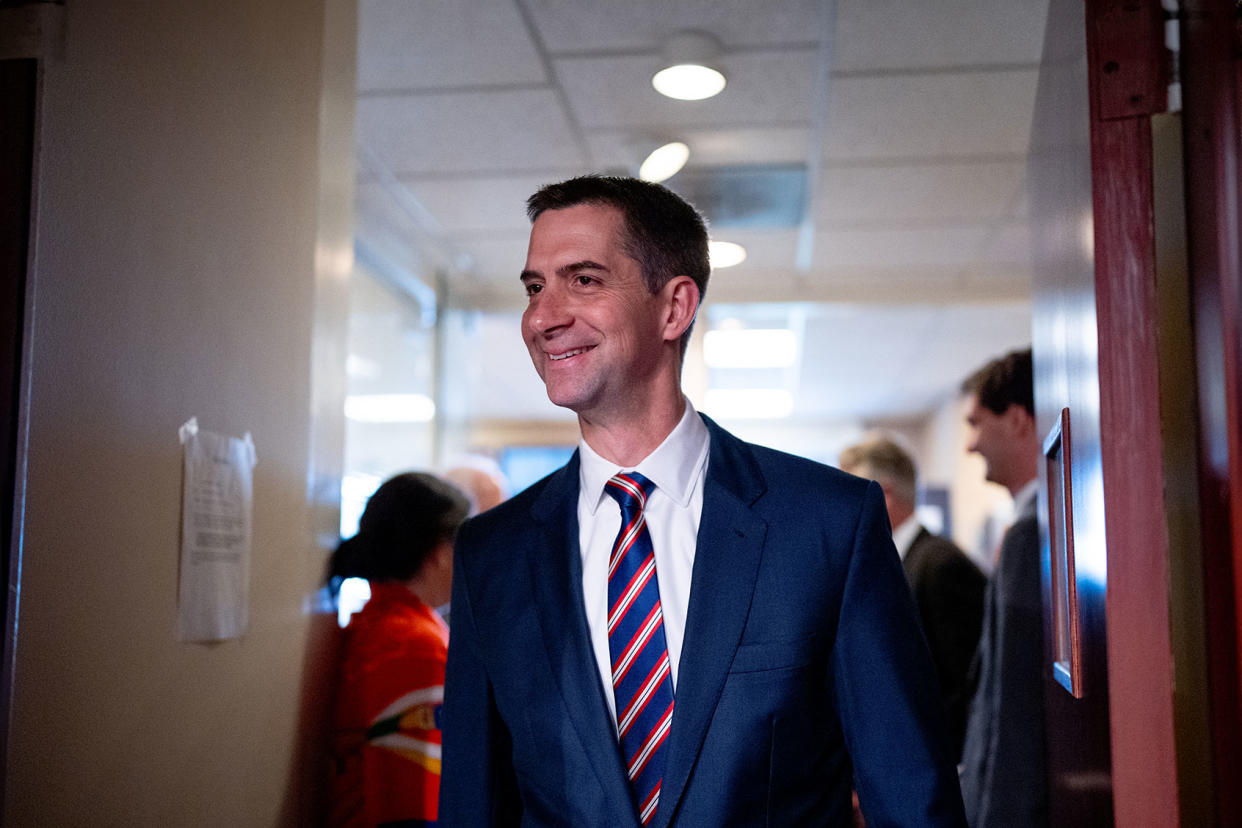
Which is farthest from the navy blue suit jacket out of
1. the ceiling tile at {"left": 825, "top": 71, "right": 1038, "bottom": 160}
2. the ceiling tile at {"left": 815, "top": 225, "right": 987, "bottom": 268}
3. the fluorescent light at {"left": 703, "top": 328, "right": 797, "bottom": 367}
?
the fluorescent light at {"left": 703, "top": 328, "right": 797, "bottom": 367}

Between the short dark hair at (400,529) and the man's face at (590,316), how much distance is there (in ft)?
2.91

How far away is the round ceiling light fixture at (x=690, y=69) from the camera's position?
9.25ft

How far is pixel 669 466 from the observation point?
1506 mm

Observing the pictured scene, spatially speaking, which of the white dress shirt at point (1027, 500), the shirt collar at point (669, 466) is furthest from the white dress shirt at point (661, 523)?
the white dress shirt at point (1027, 500)

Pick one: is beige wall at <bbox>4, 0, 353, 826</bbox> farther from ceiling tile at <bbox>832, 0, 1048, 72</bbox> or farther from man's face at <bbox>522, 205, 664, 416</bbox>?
ceiling tile at <bbox>832, 0, 1048, 72</bbox>

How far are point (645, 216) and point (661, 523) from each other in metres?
0.45

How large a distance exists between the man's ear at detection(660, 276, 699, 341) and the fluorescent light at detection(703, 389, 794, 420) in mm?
7600

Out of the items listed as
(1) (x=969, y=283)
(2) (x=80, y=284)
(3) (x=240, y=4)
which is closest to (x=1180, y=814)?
(2) (x=80, y=284)

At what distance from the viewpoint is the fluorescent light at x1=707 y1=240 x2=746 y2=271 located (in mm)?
4645

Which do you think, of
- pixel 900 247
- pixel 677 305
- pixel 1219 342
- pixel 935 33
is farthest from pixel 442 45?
pixel 900 247

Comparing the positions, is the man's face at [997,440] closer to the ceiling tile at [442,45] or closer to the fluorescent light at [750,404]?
the ceiling tile at [442,45]

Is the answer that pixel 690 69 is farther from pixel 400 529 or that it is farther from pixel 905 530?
pixel 905 530

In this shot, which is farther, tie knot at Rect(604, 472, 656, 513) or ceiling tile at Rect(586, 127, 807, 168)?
ceiling tile at Rect(586, 127, 807, 168)

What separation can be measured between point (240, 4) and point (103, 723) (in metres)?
1.16
